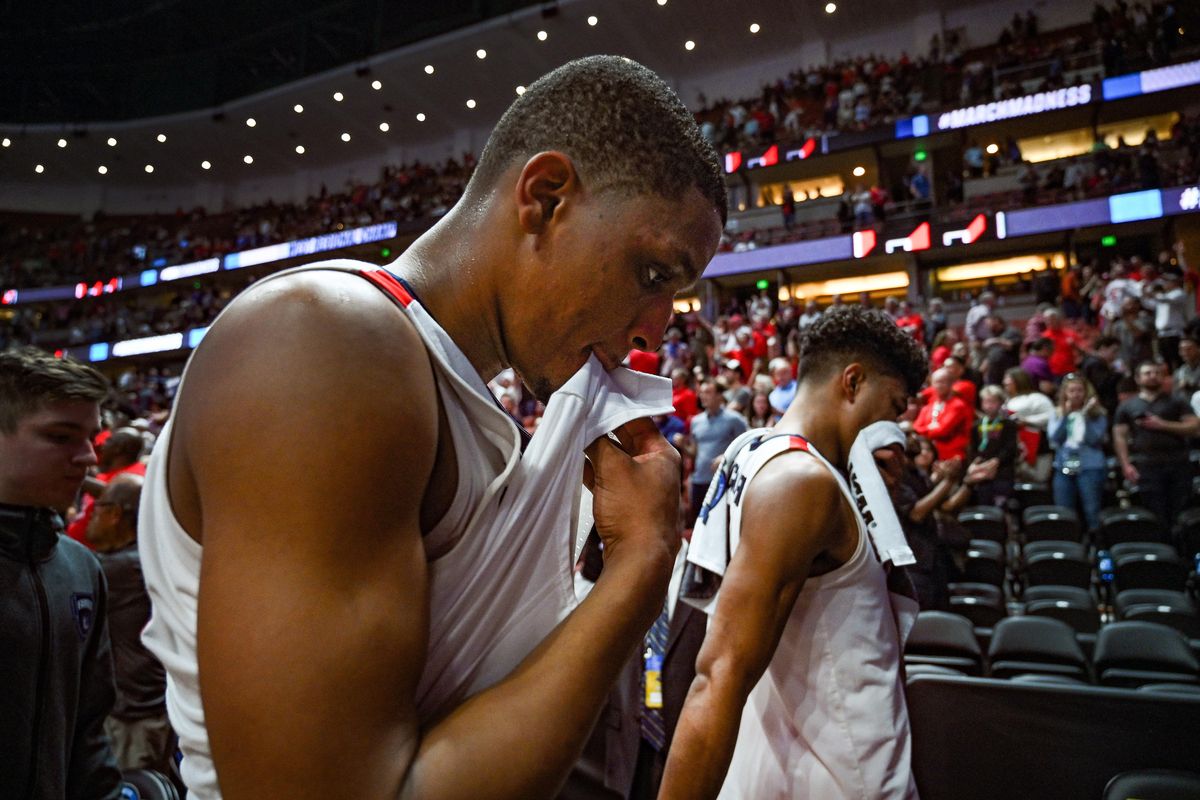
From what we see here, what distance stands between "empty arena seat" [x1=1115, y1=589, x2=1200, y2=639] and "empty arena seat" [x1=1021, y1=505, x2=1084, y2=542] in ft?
3.34

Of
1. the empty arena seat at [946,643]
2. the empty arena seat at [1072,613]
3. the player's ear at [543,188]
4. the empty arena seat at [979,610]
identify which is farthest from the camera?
the empty arena seat at [979,610]

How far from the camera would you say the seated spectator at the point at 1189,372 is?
7379 millimetres

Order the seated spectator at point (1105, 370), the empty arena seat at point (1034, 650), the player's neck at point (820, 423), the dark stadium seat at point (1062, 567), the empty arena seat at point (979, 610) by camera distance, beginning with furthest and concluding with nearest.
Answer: the seated spectator at point (1105, 370) → the dark stadium seat at point (1062, 567) → the empty arena seat at point (979, 610) → the empty arena seat at point (1034, 650) → the player's neck at point (820, 423)

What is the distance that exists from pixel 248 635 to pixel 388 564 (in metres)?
0.12

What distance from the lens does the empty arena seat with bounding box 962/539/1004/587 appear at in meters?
5.97

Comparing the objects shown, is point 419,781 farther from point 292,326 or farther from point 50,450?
point 50,450

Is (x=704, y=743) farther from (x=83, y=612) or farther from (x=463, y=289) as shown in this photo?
(x=83, y=612)

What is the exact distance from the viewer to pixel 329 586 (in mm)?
649

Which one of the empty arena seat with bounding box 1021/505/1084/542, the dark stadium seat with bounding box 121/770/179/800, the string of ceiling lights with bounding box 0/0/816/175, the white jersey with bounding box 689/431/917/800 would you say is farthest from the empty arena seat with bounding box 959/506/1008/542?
the string of ceiling lights with bounding box 0/0/816/175

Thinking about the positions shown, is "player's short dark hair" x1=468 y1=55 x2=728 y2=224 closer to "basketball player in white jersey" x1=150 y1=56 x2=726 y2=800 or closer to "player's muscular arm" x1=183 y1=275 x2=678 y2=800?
"basketball player in white jersey" x1=150 y1=56 x2=726 y2=800

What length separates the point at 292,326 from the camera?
27.9 inches

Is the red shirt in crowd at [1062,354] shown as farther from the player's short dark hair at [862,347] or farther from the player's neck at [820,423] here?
the player's neck at [820,423]

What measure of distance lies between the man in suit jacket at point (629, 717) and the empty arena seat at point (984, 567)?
3824 mm

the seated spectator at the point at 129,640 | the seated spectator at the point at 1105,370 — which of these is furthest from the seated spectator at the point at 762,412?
the seated spectator at the point at 129,640
